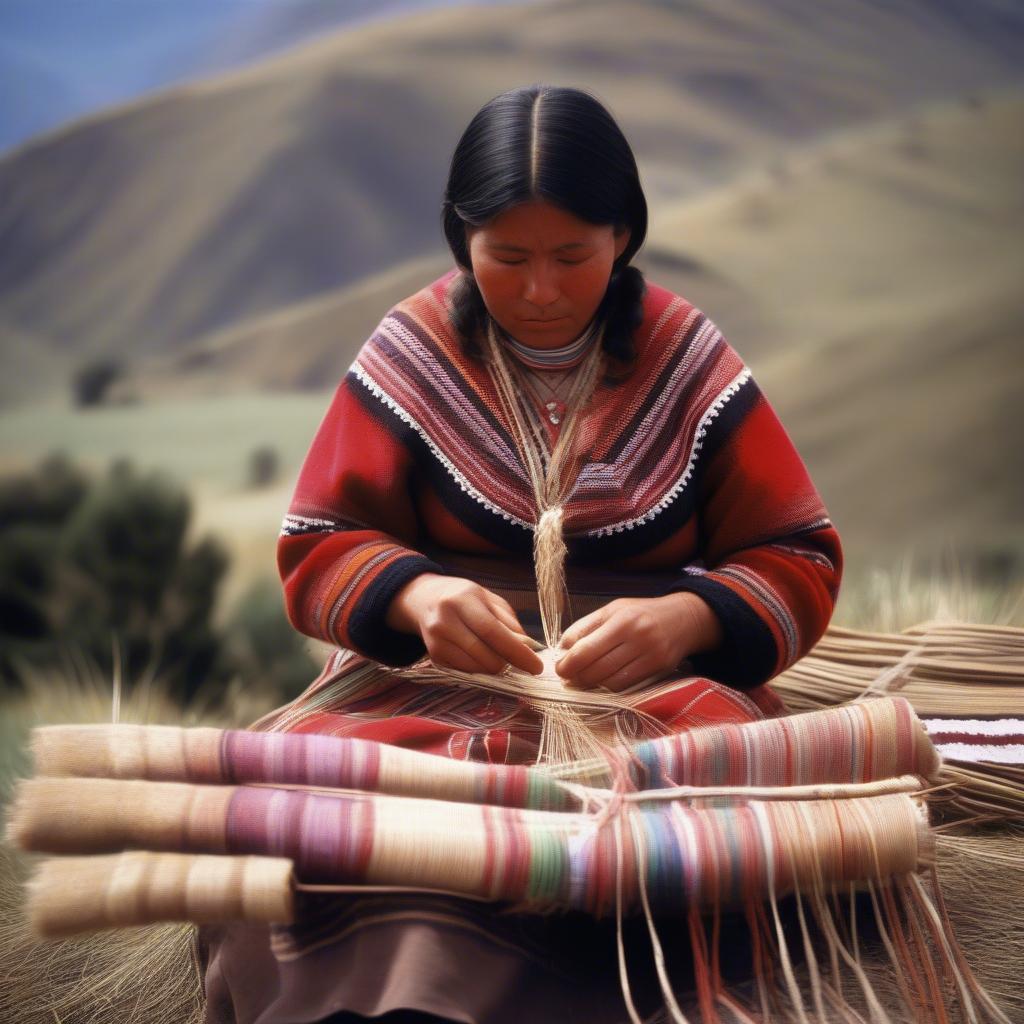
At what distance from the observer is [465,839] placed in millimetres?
1126

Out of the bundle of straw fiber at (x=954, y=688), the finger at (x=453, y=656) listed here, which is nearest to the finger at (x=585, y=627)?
the finger at (x=453, y=656)

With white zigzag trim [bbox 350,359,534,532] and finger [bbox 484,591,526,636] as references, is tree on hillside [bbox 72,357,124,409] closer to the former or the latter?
white zigzag trim [bbox 350,359,534,532]

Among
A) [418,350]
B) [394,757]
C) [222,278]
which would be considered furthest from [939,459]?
[394,757]

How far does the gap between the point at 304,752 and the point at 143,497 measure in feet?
8.87

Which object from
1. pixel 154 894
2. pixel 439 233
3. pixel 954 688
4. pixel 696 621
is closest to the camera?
pixel 154 894

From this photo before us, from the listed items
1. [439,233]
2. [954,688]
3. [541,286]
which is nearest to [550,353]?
[541,286]

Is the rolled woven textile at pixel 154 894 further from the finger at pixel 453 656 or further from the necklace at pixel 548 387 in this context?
the necklace at pixel 548 387

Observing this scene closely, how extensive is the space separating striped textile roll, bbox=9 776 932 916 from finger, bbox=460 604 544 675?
0.20 m

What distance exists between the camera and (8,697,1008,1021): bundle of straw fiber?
112 centimetres

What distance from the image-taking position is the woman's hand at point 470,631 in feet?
4.37

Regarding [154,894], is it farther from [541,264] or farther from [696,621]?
[541,264]

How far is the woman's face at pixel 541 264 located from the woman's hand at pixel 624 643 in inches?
13.8

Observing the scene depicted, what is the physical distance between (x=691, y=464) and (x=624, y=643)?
297 millimetres

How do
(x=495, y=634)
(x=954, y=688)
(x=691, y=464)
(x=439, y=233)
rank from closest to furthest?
(x=495, y=634) → (x=691, y=464) → (x=954, y=688) → (x=439, y=233)
